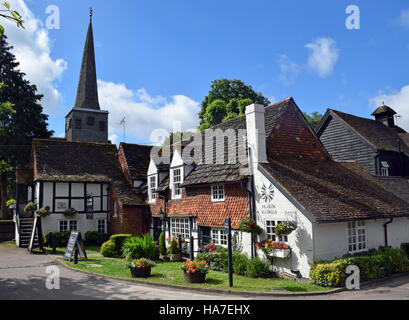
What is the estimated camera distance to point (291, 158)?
17.5 meters

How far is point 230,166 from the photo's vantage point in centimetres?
1705

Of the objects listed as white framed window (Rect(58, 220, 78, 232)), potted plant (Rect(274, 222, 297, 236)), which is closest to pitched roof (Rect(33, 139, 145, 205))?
white framed window (Rect(58, 220, 78, 232))

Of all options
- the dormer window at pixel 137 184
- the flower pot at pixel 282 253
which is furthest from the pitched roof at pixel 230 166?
the dormer window at pixel 137 184

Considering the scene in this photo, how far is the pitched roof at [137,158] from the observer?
27.4 m

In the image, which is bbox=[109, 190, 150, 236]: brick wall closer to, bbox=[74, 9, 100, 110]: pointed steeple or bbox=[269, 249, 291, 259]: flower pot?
bbox=[269, 249, 291, 259]: flower pot

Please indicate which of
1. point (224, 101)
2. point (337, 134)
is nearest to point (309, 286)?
point (337, 134)

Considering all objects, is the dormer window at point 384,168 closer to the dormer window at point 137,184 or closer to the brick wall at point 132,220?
the brick wall at point 132,220

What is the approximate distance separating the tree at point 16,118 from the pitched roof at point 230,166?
22792 mm

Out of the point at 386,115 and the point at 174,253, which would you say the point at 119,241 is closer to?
the point at 174,253

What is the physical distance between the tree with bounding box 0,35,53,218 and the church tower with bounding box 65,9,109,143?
3762mm
